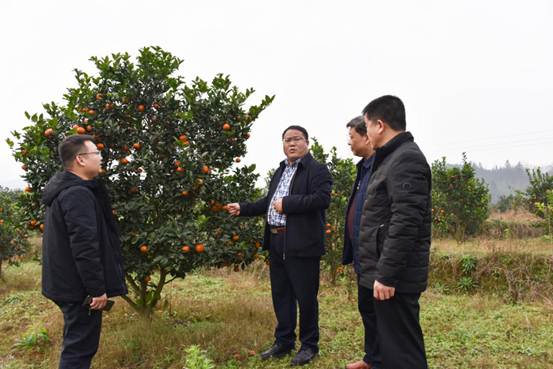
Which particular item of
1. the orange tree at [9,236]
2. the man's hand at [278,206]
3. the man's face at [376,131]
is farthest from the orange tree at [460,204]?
the orange tree at [9,236]

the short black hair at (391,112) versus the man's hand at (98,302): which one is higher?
the short black hair at (391,112)

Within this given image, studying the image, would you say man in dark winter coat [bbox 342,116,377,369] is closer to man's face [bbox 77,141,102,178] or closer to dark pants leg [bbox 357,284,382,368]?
dark pants leg [bbox 357,284,382,368]

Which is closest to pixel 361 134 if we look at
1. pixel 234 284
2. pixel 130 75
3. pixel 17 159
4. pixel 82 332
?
pixel 130 75

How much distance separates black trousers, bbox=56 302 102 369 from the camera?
3.39 meters

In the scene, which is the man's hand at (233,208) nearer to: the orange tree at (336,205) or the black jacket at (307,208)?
the black jacket at (307,208)

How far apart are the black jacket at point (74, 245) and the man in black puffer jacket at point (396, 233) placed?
2.07 meters

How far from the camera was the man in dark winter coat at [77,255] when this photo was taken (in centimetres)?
330

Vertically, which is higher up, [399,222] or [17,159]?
[17,159]

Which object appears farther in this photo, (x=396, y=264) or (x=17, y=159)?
(x=17, y=159)

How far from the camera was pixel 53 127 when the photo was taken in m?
4.66

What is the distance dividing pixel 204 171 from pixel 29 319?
178 inches

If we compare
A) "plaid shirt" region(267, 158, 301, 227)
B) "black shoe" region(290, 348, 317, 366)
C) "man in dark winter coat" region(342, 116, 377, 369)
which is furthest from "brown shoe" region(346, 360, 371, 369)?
"plaid shirt" region(267, 158, 301, 227)

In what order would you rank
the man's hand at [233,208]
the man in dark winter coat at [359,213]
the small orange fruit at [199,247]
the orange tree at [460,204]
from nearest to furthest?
the man in dark winter coat at [359,213] < the small orange fruit at [199,247] < the man's hand at [233,208] < the orange tree at [460,204]

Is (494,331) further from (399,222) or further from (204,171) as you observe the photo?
(204,171)
